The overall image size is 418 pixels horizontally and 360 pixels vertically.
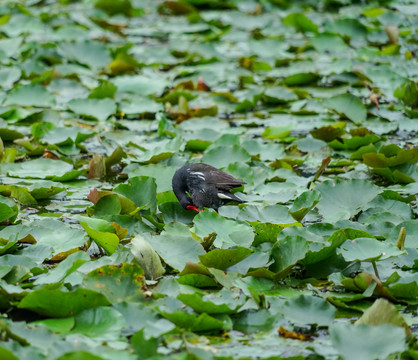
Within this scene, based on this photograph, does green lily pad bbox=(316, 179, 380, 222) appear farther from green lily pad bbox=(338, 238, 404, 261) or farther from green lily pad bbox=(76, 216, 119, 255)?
green lily pad bbox=(76, 216, 119, 255)

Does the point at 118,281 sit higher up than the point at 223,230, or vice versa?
the point at 118,281

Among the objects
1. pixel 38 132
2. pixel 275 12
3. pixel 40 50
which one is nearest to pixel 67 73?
pixel 40 50

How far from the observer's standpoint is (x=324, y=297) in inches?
149

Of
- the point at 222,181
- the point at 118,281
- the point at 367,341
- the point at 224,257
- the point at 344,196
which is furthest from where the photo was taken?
the point at 222,181

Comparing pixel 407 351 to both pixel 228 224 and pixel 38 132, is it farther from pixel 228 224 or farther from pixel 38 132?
pixel 38 132

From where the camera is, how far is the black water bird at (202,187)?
506cm

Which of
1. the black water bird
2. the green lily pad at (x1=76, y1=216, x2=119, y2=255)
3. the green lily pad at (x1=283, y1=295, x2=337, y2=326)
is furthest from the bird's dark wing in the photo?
the green lily pad at (x1=283, y1=295, x2=337, y2=326)

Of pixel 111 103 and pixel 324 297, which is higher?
pixel 324 297

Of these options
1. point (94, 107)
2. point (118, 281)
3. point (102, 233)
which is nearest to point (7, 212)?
point (102, 233)

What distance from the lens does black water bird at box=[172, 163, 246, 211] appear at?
5.06m

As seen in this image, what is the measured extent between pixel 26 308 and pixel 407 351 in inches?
69.2

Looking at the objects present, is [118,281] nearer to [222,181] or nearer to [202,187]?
[202,187]

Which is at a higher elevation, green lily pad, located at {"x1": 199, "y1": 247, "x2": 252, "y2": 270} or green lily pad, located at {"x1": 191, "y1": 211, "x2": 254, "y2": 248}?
green lily pad, located at {"x1": 199, "y1": 247, "x2": 252, "y2": 270}

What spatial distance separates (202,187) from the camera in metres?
5.08
